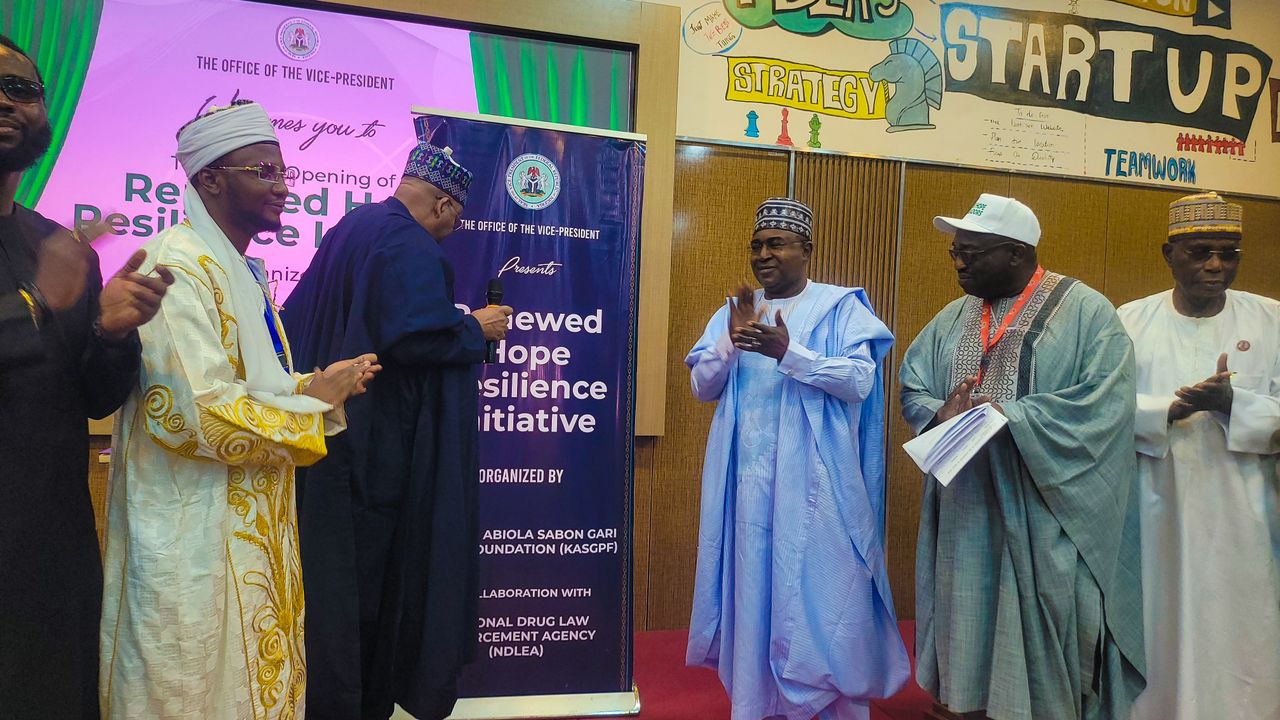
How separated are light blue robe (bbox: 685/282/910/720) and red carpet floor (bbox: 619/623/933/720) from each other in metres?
0.39

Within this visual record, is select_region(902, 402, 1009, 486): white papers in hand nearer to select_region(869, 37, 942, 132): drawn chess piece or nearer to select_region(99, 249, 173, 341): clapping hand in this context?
select_region(99, 249, 173, 341): clapping hand

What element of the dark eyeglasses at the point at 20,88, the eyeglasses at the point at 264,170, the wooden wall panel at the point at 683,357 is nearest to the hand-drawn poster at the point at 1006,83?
the wooden wall panel at the point at 683,357

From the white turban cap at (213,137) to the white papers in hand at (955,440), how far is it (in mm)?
1945

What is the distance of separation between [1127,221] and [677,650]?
3.69 metres

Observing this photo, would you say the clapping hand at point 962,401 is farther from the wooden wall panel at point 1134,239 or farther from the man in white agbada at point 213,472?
the wooden wall panel at point 1134,239

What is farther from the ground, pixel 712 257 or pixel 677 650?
→ pixel 712 257

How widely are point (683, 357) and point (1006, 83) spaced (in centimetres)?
254

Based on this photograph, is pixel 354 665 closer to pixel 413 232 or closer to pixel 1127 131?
pixel 413 232

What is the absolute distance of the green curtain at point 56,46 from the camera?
344 centimetres

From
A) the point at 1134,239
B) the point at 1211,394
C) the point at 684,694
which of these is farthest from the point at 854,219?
the point at 684,694

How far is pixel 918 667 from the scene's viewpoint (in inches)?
110

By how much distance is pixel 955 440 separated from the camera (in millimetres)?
2461

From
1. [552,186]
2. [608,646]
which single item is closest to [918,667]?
[608,646]

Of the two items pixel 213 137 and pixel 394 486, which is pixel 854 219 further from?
pixel 213 137
